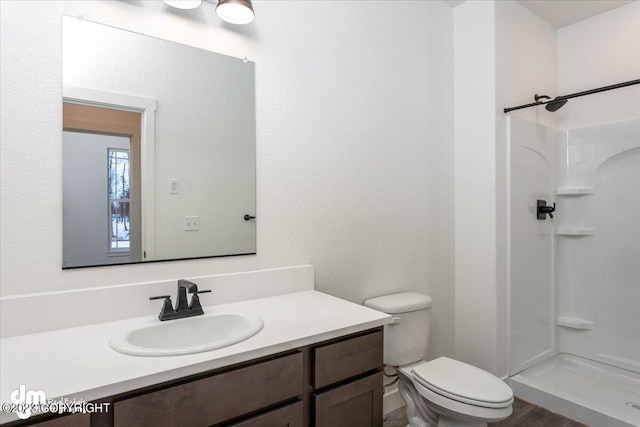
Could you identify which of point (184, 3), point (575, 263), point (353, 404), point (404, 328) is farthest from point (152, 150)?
point (575, 263)

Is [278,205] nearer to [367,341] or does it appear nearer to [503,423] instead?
[367,341]

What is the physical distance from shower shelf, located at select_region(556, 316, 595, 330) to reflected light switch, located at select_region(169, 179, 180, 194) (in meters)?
2.99

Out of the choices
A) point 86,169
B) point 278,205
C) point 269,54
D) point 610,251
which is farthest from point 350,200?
point 610,251

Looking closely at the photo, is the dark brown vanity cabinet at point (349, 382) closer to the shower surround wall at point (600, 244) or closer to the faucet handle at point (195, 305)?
the faucet handle at point (195, 305)

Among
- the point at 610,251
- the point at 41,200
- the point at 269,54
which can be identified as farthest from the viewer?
the point at 610,251

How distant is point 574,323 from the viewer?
2760mm

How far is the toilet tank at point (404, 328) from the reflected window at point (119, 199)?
1271mm

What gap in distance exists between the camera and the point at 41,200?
1.23 meters

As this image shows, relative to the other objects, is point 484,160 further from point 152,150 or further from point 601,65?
point 152,150

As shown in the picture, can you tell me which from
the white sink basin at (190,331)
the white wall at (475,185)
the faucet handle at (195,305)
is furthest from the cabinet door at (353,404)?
the white wall at (475,185)

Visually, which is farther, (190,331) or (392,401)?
(392,401)

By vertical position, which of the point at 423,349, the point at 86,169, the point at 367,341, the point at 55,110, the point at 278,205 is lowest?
the point at 423,349

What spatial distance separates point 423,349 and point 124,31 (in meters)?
2.10

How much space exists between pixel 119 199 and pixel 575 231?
3105 mm
